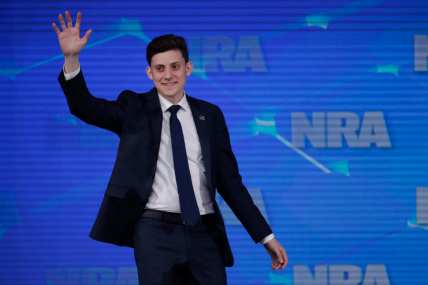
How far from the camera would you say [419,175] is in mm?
5824

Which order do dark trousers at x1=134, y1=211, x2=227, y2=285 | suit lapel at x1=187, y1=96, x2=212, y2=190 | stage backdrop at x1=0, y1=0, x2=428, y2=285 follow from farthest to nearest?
stage backdrop at x1=0, y1=0, x2=428, y2=285
suit lapel at x1=187, y1=96, x2=212, y2=190
dark trousers at x1=134, y1=211, x2=227, y2=285

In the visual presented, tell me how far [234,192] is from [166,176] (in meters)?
0.33

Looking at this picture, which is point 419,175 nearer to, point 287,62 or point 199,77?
point 287,62

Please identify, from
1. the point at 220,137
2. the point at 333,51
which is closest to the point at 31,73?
the point at 333,51

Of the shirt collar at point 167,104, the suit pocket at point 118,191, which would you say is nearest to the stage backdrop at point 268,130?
the shirt collar at point 167,104

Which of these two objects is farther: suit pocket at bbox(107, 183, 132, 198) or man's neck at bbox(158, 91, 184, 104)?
man's neck at bbox(158, 91, 184, 104)

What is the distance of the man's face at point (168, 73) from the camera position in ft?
10.5

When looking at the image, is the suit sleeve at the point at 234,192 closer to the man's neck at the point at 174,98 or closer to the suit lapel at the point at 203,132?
the suit lapel at the point at 203,132

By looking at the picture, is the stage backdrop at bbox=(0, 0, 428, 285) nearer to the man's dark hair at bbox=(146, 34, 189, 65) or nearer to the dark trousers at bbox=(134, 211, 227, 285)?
the man's dark hair at bbox=(146, 34, 189, 65)

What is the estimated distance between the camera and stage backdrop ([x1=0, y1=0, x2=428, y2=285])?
577 cm

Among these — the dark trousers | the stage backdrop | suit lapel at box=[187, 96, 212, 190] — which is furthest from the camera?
the stage backdrop

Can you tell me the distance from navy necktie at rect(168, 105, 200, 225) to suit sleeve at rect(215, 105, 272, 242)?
0.66 feet

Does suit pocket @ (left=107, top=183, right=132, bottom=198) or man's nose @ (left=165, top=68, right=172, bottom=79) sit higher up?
man's nose @ (left=165, top=68, right=172, bottom=79)

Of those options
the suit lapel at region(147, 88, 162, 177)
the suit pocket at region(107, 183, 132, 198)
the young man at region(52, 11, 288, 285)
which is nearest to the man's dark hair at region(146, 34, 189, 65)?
the young man at region(52, 11, 288, 285)
